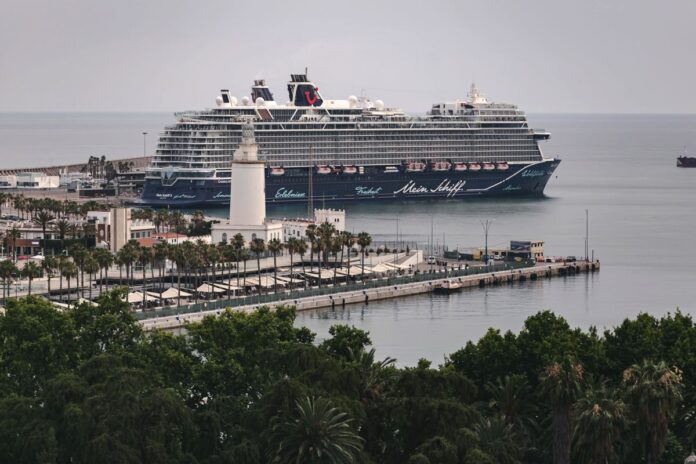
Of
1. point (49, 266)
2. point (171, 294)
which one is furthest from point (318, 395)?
point (171, 294)

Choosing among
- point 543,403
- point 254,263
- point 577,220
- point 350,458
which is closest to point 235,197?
point 254,263

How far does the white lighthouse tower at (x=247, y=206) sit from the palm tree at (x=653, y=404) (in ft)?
154

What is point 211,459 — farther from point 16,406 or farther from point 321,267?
point 321,267

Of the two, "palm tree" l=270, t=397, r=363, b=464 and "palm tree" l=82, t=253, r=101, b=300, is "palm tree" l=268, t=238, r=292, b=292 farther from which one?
"palm tree" l=270, t=397, r=363, b=464

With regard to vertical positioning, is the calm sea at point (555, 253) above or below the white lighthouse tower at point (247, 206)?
below

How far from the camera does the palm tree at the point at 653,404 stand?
36.7 meters

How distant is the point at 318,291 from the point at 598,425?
36.8 meters

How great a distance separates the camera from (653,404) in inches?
1449

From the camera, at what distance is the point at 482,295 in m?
76.4

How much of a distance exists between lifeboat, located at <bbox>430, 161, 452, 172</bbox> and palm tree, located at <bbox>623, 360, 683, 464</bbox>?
338 feet

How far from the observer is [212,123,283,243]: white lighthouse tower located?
83625 millimetres

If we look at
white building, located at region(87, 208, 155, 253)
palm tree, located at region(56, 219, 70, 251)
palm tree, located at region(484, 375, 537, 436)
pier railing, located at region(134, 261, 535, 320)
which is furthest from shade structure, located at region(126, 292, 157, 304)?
palm tree, located at region(484, 375, 537, 436)

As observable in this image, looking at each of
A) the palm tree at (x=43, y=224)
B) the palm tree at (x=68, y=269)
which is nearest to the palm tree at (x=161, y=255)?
the palm tree at (x=68, y=269)

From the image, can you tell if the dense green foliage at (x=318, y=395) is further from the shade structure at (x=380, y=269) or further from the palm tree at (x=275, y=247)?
the shade structure at (x=380, y=269)
